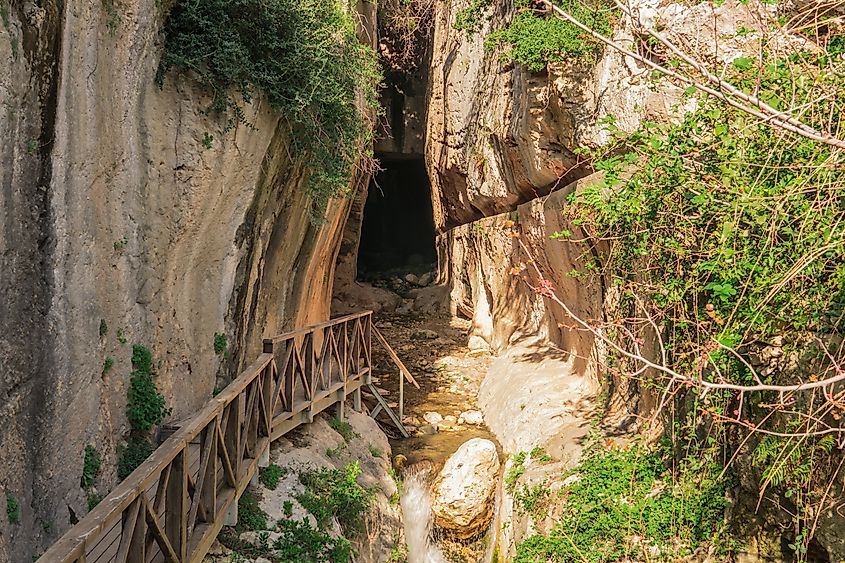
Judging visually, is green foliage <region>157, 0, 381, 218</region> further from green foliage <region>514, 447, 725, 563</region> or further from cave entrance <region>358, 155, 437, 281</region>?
cave entrance <region>358, 155, 437, 281</region>

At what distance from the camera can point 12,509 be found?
161 inches

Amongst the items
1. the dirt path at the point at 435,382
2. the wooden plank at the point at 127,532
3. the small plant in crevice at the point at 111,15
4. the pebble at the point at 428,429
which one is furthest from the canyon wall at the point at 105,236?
the pebble at the point at 428,429

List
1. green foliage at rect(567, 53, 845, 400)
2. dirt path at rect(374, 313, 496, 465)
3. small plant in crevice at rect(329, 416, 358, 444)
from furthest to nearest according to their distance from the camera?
1. dirt path at rect(374, 313, 496, 465)
2. small plant in crevice at rect(329, 416, 358, 444)
3. green foliage at rect(567, 53, 845, 400)

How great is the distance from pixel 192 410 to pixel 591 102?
21.1 ft

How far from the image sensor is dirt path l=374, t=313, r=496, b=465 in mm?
10836

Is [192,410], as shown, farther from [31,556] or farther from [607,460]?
[607,460]

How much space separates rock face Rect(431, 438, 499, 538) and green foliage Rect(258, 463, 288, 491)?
8.48 feet

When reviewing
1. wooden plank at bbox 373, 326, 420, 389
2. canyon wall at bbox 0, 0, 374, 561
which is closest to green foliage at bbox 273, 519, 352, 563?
canyon wall at bbox 0, 0, 374, 561

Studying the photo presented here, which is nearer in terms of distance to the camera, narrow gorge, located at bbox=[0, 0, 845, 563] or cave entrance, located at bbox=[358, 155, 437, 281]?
narrow gorge, located at bbox=[0, 0, 845, 563]

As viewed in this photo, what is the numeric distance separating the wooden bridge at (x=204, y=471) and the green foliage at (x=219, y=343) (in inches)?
21.2

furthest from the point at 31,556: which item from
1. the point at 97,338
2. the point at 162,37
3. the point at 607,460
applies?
the point at 607,460

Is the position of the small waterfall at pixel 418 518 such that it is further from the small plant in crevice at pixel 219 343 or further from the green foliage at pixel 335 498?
A: the small plant in crevice at pixel 219 343

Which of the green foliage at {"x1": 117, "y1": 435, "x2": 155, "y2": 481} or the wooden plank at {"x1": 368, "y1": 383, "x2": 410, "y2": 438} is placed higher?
the green foliage at {"x1": 117, "y1": 435, "x2": 155, "y2": 481}

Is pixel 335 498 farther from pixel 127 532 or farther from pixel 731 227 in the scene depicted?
pixel 731 227
